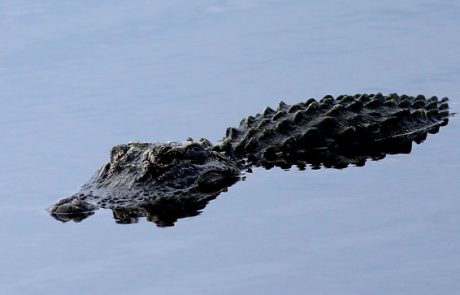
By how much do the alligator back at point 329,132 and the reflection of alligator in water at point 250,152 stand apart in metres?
0.01

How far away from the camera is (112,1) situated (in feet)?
113

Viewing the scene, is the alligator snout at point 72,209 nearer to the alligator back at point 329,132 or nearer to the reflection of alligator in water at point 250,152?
the reflection of alligator in water at point 250,152

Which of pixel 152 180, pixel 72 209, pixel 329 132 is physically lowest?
pixel 72 209

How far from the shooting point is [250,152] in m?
22.0

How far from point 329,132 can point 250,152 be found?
1003mm

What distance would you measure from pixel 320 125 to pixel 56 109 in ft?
17.0

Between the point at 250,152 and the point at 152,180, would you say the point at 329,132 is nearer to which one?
the point at 250,152

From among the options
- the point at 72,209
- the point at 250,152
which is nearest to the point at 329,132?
the point at 250,152

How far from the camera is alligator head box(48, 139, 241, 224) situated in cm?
2036

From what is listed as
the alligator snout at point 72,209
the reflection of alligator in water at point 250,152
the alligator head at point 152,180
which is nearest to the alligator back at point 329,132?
the reflection of alligator in water at point 250,152

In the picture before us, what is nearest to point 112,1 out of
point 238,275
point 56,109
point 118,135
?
point 56,109

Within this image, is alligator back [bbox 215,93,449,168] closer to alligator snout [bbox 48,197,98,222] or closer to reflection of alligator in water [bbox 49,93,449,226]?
reflection of alligator in water [bbox 49,93,449,226]

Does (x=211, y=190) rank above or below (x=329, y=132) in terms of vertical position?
below

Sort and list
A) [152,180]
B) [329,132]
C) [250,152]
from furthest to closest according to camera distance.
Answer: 1. [329,132]
2. [250,152]
3. [152,180]
